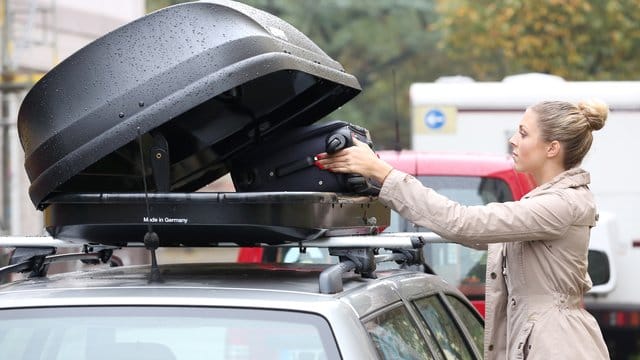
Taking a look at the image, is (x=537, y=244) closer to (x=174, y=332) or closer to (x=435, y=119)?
(x=174, y=332)

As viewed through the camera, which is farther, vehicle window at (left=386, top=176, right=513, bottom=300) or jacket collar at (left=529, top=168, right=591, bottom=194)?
vehicle window at (left=386, top=176, right=513, bottom=300)

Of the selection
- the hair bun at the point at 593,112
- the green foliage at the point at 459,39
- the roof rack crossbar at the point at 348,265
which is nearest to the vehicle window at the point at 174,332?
the roof rack crossbar at the point at 348,265

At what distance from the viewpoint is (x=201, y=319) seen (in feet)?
11.5

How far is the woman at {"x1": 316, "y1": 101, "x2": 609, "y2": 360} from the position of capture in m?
3.99

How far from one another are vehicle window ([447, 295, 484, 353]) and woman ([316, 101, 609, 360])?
0.95 metres

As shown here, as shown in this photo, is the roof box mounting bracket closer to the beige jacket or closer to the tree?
the beige jacket

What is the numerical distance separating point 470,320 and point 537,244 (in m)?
1.39

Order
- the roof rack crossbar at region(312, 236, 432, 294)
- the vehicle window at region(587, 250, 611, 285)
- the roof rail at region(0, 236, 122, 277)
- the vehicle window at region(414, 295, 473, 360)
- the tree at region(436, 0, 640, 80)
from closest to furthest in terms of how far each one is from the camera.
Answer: the roof rack crossbar at region(312, 236, 432, 294) → the roof rail at region(0, 236, 122, 277) → the vehicle window at region(414, 295, 473, 360) → the vehicle window at region(587, 250, 611, 285) → the tree at region(436, 0, 640, 80)

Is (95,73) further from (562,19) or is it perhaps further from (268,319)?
(562,19)

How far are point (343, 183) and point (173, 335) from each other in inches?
36.3

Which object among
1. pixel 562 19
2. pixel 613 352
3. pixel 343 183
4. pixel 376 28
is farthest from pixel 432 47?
pixel 343 183

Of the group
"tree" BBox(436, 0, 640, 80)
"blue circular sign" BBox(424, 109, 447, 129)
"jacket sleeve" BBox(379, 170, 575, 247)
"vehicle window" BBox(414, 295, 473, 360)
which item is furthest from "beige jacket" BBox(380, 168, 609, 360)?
"tree" BBox(436, 0, 640, 80)

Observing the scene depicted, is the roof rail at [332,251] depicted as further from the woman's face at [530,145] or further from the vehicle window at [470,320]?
the vehicle window at [470,320]

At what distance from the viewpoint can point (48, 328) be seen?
364 centimetres
